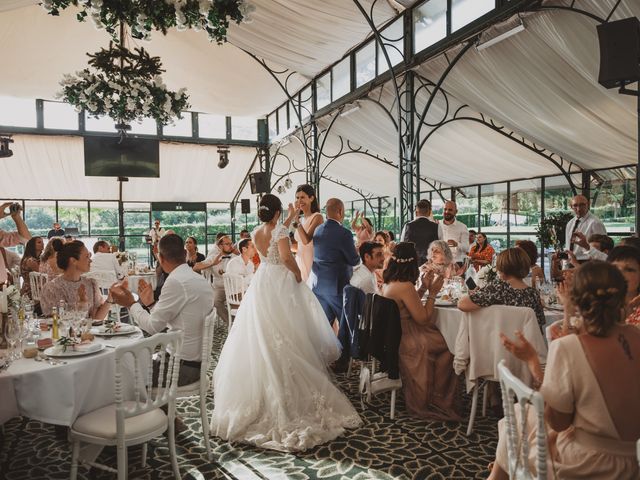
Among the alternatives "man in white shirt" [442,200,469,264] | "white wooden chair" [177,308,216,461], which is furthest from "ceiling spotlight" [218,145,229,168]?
"white wooden chair" [177,308,216,461]

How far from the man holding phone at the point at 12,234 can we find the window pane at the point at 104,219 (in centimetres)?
857

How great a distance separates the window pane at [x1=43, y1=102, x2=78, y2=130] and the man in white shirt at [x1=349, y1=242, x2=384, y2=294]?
35.9ft

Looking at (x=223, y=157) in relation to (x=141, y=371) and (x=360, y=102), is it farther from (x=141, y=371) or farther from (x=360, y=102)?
(x=141, y=371)

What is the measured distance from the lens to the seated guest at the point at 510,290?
10.4ft

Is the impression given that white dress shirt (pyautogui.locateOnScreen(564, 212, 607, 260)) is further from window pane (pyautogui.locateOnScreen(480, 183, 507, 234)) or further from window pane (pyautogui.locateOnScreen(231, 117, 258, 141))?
window pane (pyautogui.locateOnScreen(231, 117, 258, 141))

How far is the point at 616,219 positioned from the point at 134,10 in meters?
8.92

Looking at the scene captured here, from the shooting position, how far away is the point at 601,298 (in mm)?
1620

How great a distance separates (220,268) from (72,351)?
455 cm

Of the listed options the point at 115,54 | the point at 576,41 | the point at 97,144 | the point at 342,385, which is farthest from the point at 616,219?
the point at 97,144

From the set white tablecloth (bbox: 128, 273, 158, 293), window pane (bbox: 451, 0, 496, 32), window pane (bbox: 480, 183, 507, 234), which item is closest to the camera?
window pane (bbox: 451, 0, 496, 32)

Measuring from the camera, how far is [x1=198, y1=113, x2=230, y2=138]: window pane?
14182mm

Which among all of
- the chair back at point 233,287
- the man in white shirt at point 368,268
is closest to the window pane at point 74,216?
the chair back at point 233,287

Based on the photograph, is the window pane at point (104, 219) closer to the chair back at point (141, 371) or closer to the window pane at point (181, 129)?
the window pane at point (181, 129)

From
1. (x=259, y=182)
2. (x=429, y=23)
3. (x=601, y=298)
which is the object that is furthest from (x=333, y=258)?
(x=259, y=182)
